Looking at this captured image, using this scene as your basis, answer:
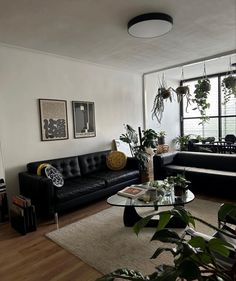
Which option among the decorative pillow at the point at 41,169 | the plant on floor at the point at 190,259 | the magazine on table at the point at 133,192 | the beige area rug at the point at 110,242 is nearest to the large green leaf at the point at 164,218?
the plant on floor at the point at 190,259

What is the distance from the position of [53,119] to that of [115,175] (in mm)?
1525

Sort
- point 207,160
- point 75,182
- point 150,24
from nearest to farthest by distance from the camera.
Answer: point 150,24 → point 75,182 → point 207,160

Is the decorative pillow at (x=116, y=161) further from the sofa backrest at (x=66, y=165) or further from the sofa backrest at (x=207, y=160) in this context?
the sofa backrest at (x=207, y=160)

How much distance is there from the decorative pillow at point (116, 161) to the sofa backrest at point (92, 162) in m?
0.13

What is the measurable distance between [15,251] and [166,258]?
1.64 m

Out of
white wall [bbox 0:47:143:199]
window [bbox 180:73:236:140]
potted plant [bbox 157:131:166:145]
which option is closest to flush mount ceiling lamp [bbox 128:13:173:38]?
white wall [bbox 0:47:143:199]

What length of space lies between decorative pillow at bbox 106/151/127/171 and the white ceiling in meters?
1.96

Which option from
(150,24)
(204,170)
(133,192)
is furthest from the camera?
(204,170)

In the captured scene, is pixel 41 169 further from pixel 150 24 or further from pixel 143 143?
pixel 150 24

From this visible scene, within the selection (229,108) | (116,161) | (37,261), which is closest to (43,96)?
(116,161)

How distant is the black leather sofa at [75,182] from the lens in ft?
10.1

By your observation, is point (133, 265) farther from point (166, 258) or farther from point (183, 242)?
point (183, 242)

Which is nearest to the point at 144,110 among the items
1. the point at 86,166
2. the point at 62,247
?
the point at 86,166

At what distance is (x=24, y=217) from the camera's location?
2.83 meters
